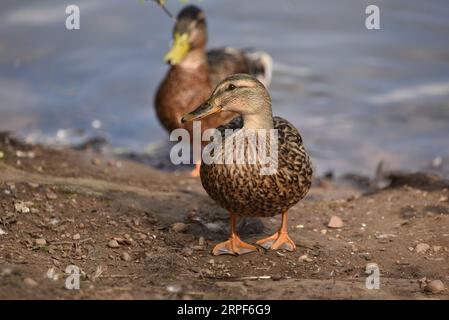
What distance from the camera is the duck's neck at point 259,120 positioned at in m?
5.31

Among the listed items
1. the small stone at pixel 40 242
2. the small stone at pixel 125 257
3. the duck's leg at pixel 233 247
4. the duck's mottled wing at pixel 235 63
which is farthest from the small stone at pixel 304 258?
the duck's mottled wing at pixel 235 63

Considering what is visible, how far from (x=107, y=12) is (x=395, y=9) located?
12.9 ft

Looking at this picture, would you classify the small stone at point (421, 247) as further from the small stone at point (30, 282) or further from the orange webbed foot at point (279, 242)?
the small stone at point (30, 282)

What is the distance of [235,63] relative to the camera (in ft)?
29.0

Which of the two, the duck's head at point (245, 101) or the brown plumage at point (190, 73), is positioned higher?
the brown plumage at point (190, 73)

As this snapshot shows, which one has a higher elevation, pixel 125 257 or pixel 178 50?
pixel 178 50

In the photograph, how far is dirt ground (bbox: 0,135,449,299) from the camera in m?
4.39

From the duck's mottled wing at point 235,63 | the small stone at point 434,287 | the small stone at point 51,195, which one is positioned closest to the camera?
the small stone at point 434,287

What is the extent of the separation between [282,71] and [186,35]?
8.92ft

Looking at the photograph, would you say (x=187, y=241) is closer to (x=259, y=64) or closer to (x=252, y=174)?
(x=252, y=174)

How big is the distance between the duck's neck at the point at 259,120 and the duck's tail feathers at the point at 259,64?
12.7ft

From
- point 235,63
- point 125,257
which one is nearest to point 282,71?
point 235,63

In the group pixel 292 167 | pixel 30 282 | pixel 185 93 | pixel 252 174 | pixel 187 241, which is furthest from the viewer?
pixel 185 93
